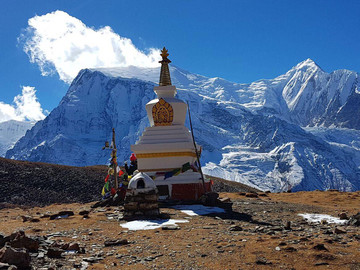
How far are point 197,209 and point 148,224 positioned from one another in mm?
4077

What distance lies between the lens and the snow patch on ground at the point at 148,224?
1160 cm

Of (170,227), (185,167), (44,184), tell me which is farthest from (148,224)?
(44,184)

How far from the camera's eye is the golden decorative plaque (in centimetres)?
2328

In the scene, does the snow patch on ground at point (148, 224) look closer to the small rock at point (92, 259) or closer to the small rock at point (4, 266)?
the small rock at point (92, 259)

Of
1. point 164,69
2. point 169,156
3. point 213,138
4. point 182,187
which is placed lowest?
point 182,187

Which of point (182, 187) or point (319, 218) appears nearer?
point (319, 218)

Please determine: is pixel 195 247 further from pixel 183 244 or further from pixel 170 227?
pixel 170 227

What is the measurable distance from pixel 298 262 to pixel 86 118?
6377 inches

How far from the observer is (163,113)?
23.3 m

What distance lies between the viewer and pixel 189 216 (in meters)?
13.8

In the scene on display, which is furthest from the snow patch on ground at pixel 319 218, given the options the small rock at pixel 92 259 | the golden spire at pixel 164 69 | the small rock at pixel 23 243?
the golden spire at pixel 164 69

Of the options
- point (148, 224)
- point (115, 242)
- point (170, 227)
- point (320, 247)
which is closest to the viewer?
point (320, 247)

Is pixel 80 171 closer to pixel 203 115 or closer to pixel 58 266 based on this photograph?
pixel 58 266

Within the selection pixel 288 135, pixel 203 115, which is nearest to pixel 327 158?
pixel 288 135
